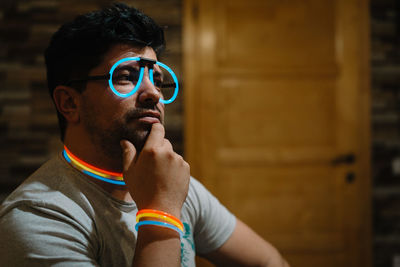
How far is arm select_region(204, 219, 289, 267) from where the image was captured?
3.56 feet

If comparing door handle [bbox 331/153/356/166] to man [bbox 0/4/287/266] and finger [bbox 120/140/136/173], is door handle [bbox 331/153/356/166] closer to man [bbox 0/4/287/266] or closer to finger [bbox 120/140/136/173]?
man [bbox 0/4/287/266]

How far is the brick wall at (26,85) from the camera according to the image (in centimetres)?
230

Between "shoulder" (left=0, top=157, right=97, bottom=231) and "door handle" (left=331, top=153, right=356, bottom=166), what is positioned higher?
"shoulder" (left=0, top=157, right=97, bottom=231)

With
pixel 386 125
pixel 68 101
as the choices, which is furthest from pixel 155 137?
pixel 386 125

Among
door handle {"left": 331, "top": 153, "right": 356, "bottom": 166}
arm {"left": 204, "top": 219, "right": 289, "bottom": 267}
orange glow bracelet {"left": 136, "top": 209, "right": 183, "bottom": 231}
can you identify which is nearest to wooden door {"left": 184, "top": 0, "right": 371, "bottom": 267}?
door handle {"left": 331, "top": 153, "right": 356, "bottom": 166}

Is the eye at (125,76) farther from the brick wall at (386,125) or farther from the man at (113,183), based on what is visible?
the brick wall at (386,125)

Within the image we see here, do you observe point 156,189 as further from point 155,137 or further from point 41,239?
point 41,239

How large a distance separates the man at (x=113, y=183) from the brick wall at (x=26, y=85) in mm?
1386

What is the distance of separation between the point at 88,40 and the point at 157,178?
461 mm

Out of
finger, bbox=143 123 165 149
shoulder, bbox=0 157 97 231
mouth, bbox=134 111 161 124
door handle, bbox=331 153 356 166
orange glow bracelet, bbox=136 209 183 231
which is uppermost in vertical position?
mouth, bbox=134 111 161 124

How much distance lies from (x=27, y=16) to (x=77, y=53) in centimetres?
173

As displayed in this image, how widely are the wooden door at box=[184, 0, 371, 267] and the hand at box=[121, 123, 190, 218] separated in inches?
61.1

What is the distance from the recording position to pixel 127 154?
832 mm

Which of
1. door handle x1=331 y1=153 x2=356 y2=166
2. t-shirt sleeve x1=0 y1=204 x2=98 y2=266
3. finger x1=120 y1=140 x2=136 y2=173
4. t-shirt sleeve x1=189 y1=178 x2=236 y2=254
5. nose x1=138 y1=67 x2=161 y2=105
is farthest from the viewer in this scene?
door handle x1=331 y1=153 x2=356 y2=166
